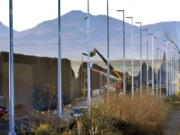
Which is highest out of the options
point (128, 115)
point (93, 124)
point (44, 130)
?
point (44, 130)

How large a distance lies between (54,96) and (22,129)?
17.2m

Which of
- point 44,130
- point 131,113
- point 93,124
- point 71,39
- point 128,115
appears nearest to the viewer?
point 44,130

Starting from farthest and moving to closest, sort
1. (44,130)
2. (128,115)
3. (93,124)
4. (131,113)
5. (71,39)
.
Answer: (71,39) < (131,113) < (128,115) < (93,124) < (44,130)

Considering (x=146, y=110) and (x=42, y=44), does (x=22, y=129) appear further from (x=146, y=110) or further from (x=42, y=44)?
(x=42, y=44)

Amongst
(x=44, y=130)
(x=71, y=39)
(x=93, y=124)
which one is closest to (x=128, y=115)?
(x=93, y=124)

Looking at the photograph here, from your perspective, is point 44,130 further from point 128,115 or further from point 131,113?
point 131,113

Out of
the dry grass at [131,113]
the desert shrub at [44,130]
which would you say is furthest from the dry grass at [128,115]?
the desert shrub at [44,130]

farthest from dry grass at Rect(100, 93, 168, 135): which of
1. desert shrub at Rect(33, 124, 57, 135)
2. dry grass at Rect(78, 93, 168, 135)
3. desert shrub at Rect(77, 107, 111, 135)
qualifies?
desert shrub at Rect(33, 124, 57, 135)

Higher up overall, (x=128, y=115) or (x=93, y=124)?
(x=93, y=124)

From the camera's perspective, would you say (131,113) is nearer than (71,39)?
Yes

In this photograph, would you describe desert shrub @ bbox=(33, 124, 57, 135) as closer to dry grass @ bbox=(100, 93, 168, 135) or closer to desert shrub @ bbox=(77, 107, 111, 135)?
desert shrub @ bbox=(77, 107, 111, 135)

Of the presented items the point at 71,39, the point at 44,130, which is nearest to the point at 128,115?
the point at 44,130

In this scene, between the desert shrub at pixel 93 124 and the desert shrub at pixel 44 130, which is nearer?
the desert shrub at pixel 44 130

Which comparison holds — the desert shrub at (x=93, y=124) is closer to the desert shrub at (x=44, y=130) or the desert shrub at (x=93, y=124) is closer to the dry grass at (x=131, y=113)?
the desert shrub at (x=44, y=130)
